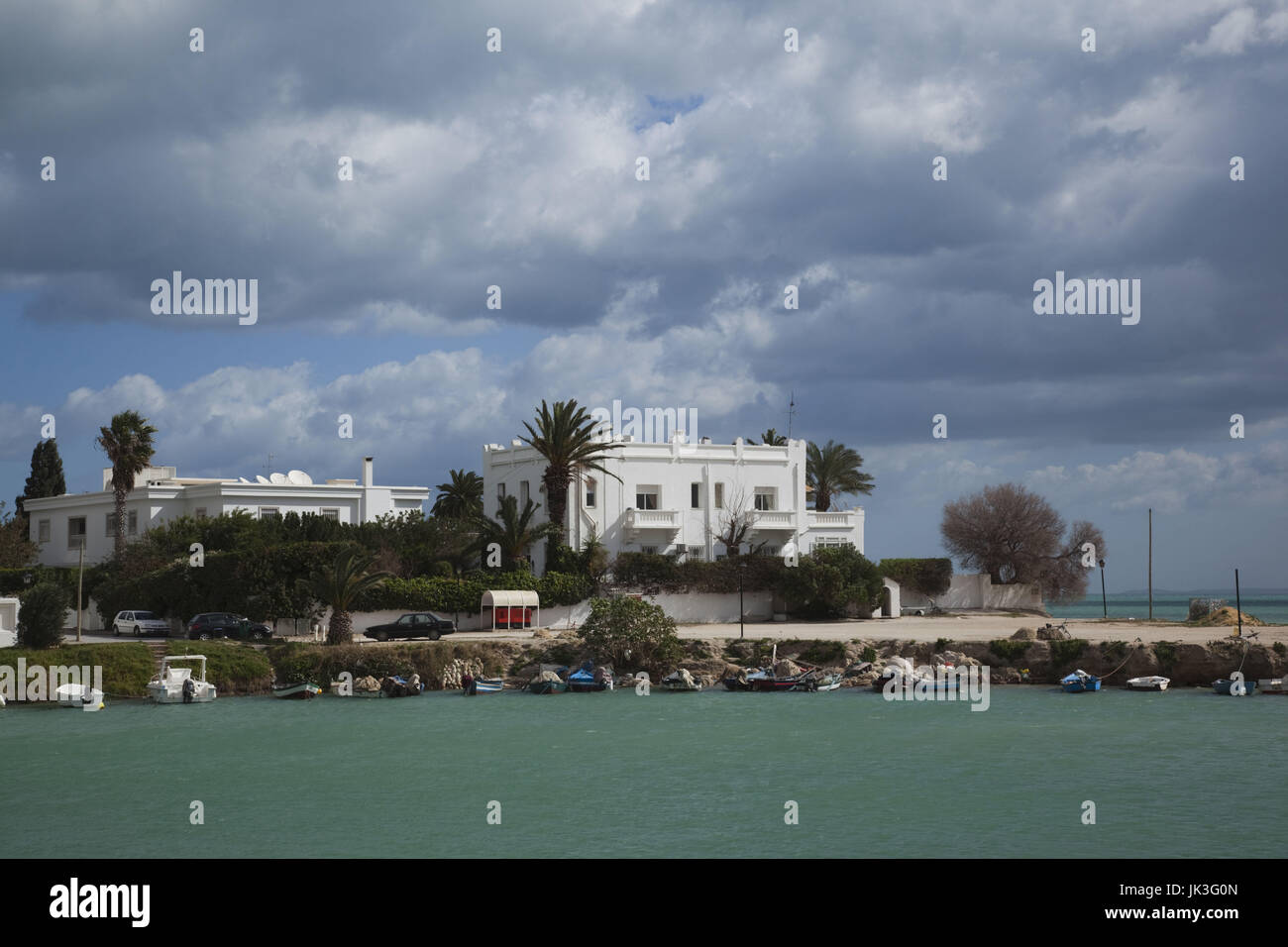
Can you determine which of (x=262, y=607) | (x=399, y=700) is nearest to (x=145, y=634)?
(x=262, y=607)

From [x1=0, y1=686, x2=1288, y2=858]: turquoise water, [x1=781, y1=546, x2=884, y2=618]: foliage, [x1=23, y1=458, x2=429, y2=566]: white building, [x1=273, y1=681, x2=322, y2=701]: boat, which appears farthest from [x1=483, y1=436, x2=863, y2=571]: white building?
[x1=0, y1=686, x2=1288, y2=858]: turquoise water

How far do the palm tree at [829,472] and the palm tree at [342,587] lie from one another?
39121 mm

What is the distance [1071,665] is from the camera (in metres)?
50.5

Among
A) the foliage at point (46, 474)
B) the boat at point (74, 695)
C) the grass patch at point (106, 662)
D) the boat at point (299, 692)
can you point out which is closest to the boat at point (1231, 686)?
the boat at point (299, 692)

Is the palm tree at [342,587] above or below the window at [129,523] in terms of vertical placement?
below

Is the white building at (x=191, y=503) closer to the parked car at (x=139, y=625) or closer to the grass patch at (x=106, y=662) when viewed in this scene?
the parked car at (x=139, y=625)

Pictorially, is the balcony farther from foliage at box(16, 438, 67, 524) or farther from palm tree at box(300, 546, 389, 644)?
foliage at box(16, 438, 67, 524)

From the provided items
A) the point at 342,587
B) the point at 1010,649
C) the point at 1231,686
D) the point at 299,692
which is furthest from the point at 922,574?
the point at 299,692

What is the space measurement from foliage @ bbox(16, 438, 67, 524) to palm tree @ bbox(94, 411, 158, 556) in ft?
77.3

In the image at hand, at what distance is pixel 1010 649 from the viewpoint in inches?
2031

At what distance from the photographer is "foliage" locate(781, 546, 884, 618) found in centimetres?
6631

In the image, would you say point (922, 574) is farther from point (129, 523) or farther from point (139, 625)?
point (129, 523)

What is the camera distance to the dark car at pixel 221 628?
5225cm
